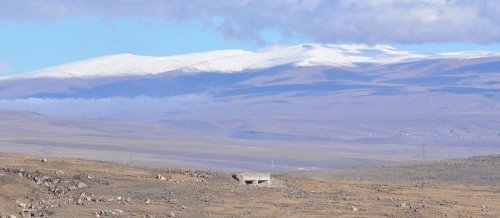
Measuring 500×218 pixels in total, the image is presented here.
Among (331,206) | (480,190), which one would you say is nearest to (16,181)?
(331,206)

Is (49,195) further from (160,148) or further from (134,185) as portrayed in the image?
(160,148)

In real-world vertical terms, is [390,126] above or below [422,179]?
above

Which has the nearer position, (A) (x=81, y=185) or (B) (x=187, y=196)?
(B) (x=187, y=196)

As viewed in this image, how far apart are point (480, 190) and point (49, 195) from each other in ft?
38.6

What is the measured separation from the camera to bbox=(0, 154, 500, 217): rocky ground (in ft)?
77.9

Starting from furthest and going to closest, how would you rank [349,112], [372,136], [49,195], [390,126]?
[349,112], [390,126], [372,136], [49,195]

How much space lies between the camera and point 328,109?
7805 inches

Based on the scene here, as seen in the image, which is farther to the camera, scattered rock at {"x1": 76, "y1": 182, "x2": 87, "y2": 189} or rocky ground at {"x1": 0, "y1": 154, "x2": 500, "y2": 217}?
scattered rock at {"x1": 76, "y1": 182, "x2": 87, "y2": 189}

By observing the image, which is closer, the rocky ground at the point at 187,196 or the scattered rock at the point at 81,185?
the rocky ground at the point at 187,196

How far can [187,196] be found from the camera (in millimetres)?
25547

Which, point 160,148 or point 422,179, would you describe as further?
point 160,148

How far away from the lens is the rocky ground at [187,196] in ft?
77.9

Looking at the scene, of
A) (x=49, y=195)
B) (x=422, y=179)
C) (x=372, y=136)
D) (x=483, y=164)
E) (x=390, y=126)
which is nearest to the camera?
(x=49, y=195)

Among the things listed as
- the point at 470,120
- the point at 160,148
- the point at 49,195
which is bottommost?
the point at 49,195
